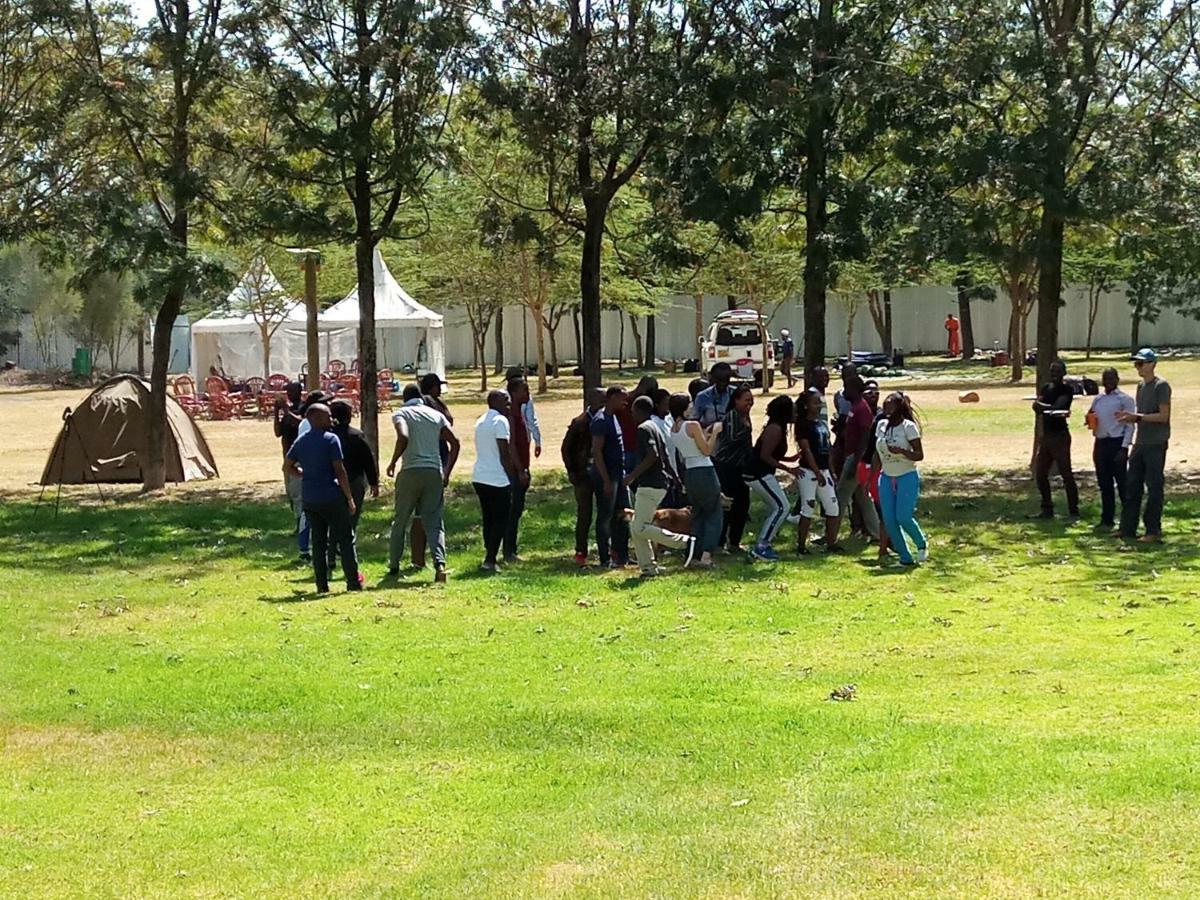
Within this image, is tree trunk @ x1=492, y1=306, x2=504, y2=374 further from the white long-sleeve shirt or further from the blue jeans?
the blue jeans

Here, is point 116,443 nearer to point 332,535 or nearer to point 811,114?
point 811,114

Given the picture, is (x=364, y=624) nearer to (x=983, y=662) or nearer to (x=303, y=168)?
(x=983, y=662)

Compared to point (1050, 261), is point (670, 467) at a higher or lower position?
lower

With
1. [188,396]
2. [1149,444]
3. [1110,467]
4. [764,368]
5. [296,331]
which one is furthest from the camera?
[296,331]

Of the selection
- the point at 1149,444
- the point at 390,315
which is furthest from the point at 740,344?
the point at 1149,444

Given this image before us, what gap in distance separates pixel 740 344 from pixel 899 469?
105ft

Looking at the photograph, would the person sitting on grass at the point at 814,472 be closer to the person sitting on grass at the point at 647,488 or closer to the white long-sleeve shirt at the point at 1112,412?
the person sitting on grass at the point at 647,488

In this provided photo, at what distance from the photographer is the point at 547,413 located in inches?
1371

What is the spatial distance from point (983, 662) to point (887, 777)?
272 cm

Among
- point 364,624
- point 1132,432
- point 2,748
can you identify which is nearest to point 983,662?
point 364,624

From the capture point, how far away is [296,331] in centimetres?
4625

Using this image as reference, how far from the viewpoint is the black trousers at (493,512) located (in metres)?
12.5

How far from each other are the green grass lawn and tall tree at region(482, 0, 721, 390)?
7.38 metres

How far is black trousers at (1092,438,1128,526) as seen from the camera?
47.0ft
